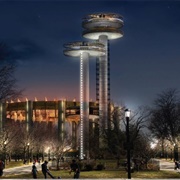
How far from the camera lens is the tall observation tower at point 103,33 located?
396ft

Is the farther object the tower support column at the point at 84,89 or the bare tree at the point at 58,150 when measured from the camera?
the tower support column at the point at 84,89

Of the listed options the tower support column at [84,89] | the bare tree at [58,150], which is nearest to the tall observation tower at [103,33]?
the tower support column at [84,89]

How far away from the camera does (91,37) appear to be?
418 ft

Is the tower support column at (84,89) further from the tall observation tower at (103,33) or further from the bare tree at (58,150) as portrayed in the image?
the bare tree at (58,150)

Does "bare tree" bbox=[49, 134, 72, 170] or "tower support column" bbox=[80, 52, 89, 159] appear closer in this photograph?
"bare tree" bbox=[49, 134, 72, 170]

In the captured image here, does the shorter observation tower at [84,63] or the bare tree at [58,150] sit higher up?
the shorter observation tower at [84,63]

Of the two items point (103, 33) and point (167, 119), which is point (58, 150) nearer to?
point (167, 119)

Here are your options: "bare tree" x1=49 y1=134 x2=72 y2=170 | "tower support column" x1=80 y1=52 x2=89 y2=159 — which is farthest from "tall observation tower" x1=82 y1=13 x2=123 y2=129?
"bare tree" x1=49 y1=134 x2=72 y2=170

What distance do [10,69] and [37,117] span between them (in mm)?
116542

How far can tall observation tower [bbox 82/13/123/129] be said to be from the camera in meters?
121

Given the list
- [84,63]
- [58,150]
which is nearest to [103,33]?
[84,63]

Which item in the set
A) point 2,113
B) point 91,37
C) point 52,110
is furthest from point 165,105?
point 52,110

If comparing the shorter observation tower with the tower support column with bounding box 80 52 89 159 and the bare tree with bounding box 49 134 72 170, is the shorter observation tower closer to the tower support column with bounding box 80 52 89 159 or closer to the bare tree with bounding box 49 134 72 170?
the tower support column with bounding box 80 52 89 159

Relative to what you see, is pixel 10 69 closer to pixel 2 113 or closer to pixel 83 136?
pixel 83 136
